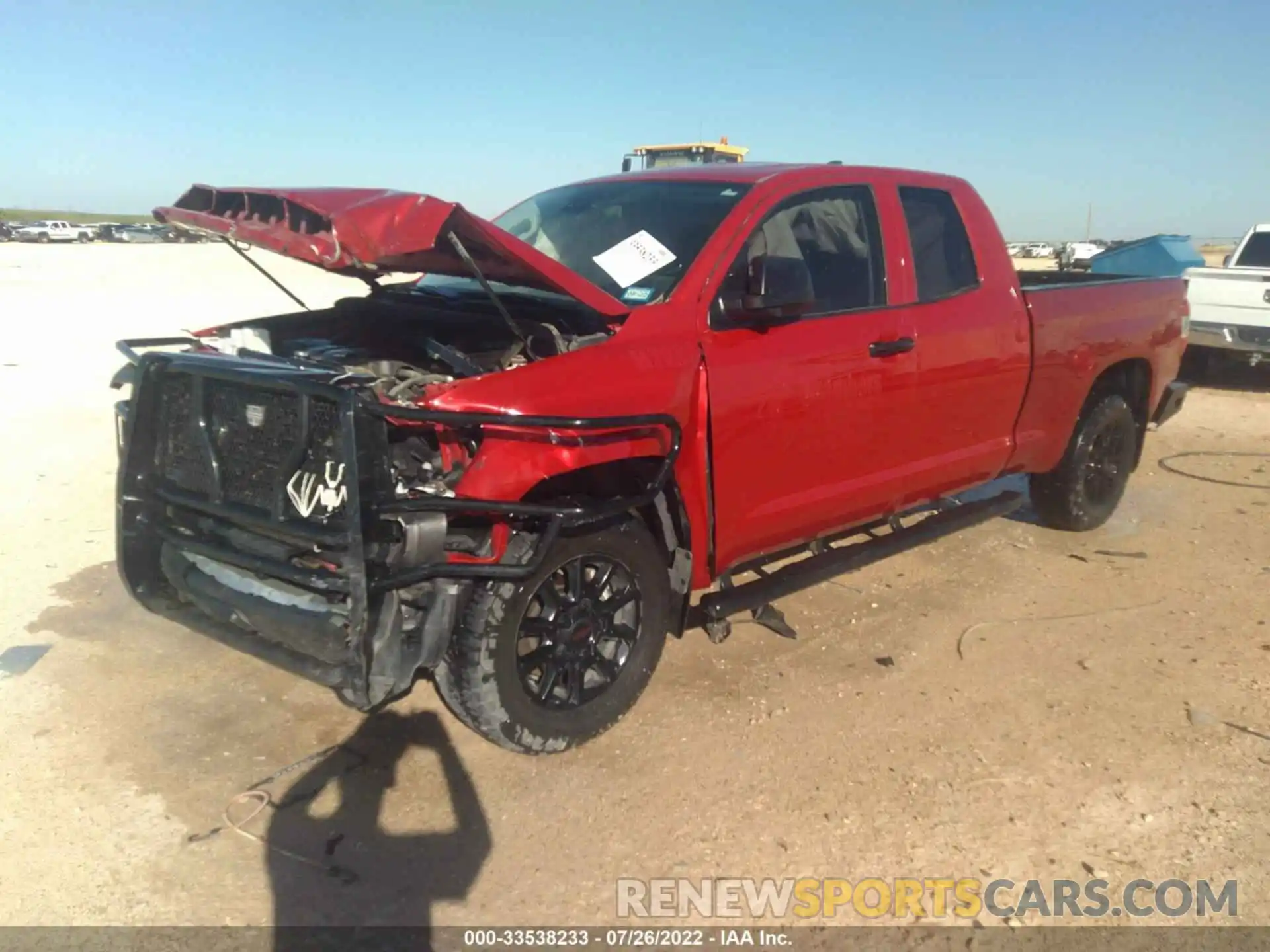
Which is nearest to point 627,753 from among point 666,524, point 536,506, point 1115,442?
point 666,524

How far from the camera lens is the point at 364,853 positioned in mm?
2871

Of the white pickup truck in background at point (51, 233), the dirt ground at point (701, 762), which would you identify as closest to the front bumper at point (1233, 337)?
the dirt ground at point (701, 762)

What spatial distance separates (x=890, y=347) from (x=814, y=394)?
1.69ft

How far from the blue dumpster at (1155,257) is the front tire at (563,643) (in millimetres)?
12290

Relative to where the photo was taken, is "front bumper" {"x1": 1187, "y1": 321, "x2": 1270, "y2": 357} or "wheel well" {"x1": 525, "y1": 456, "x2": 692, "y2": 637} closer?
"wheel well" {"x1": 525, "y1": 456, "x2": 692, "y2": 637}

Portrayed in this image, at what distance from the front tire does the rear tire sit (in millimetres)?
3087

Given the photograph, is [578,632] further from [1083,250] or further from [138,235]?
[138,235]

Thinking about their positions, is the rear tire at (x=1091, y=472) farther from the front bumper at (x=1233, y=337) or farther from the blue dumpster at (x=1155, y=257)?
the blue dumpster at (x=1155, y=257)

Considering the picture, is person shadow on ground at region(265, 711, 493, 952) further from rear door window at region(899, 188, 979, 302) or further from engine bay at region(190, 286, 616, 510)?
rear door window at region(899, 188, 979, 302)

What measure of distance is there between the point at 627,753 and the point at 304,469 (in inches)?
59.5

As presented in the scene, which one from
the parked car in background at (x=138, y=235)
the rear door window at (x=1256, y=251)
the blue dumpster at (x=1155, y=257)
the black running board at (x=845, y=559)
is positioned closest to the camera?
the black running board at (x=845, y=559)

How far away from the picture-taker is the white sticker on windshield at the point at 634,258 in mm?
3652

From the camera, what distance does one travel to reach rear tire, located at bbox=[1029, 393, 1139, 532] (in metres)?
5.50

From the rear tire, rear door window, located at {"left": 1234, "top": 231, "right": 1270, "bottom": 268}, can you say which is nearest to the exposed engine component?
the rear tire
